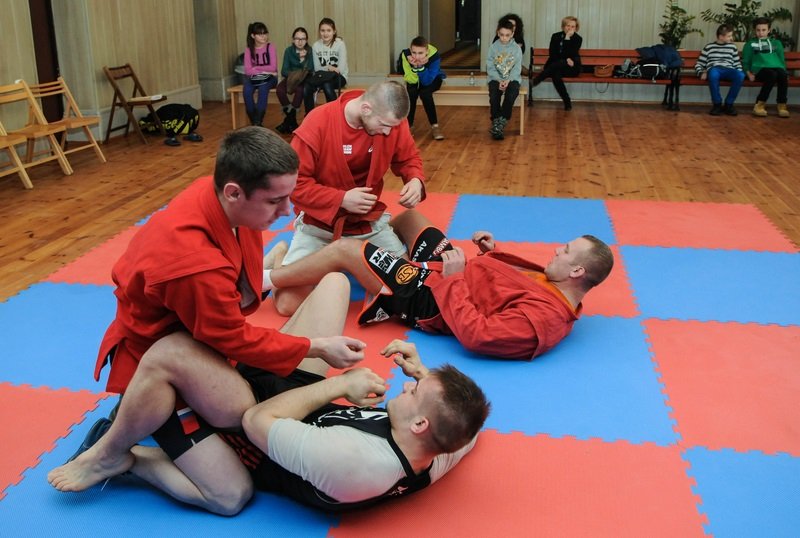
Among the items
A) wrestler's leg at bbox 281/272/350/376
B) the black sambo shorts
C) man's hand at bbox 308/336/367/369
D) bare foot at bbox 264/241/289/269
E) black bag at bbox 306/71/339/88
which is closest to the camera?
man's hand at bbox 308/336/367/369

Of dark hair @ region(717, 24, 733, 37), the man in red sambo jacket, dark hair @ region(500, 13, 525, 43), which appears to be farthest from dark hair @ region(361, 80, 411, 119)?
dark hair @ region(717, 24, 733, 37)

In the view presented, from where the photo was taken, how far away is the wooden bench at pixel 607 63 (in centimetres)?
1016

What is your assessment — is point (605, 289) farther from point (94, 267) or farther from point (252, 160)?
point (94, 267)

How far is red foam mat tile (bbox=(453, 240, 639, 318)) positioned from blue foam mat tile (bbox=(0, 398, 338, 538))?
196 centimetres

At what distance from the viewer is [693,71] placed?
10547 mm

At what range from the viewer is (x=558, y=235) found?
16.4 feet

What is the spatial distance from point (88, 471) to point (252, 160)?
110 centimetres

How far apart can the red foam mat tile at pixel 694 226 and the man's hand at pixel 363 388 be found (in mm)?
2883

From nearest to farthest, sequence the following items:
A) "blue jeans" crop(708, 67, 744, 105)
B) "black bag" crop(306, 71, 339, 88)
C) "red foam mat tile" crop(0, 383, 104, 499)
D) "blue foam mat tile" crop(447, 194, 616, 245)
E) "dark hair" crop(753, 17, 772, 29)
Answer: "red foam mat tile" crop(0, 383, 104, 499) < "blue foam mat tile" crop(447, 194, 616, 245) < "black bag" crop(306, 71, 339, 88) < "dark hair" crop(753, 17, 772, 29) < "blue jeans" crop(708, 67, 744, 105)

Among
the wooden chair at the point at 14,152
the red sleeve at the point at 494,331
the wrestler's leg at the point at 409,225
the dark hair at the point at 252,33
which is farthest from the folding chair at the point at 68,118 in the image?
the red sleeve at the point at 494,331

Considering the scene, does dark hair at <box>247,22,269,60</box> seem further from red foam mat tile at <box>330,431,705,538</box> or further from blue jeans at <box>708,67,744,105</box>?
red foam mat tile at <box>330,431,705,538</box>

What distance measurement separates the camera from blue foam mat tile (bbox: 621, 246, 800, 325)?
3.78m

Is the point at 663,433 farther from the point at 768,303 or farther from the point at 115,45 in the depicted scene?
the point at 115,45

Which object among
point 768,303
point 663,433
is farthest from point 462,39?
point 663,433
